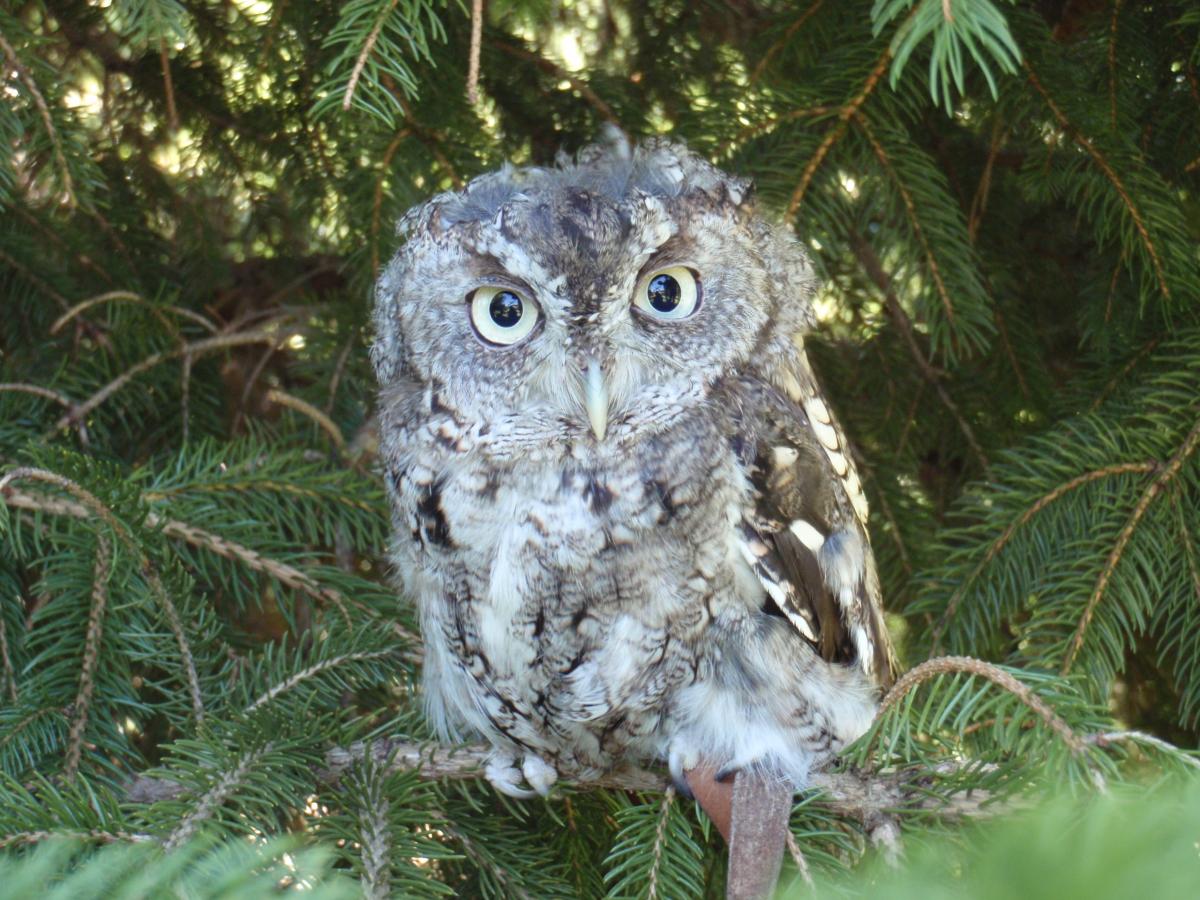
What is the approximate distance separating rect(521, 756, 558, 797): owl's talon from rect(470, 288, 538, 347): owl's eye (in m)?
0.65

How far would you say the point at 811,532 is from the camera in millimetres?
1644

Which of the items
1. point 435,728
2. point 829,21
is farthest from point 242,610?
point 829,21

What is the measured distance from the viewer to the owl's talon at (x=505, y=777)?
1.66 metres

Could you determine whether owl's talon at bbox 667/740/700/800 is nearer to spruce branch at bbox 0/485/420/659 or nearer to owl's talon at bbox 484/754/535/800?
owl's talon at bbox 484/754/535/800

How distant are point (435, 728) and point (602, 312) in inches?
32.8

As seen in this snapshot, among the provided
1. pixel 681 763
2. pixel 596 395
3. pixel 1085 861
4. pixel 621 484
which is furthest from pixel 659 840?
pixel 1085 861

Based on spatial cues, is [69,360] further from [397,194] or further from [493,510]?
[493,510]

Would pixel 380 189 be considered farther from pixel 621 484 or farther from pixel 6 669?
pixel 6 669

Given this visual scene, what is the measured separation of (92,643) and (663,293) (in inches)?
39.2

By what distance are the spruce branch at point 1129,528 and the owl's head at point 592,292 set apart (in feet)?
1.93

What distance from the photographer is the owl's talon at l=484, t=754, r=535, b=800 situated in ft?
5.44

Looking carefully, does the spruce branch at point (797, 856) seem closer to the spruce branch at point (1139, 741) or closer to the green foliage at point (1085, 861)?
the spruce branch at point (1139, 741)

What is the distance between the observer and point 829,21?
187cm

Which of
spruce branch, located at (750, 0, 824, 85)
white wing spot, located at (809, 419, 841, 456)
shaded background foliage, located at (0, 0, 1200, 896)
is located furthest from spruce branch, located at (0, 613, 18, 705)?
spruce branch, located at (750, 0, 824, 85)
